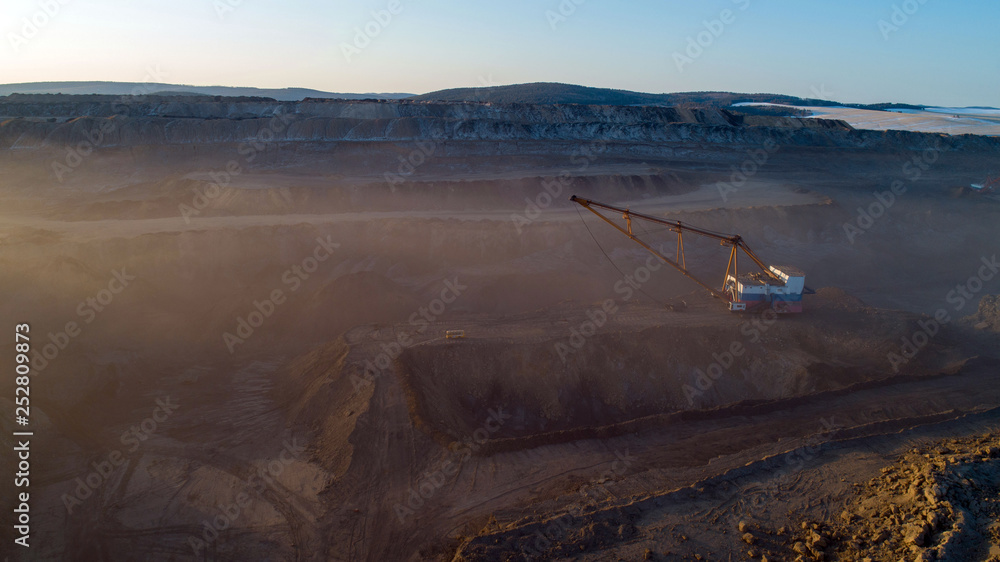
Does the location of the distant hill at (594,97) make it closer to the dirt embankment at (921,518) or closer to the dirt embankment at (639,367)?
the dirt embankment at (639,367)

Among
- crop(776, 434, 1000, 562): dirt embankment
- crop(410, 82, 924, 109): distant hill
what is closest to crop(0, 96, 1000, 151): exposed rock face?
crop(776, 434, 1000, 562): dirt embankment

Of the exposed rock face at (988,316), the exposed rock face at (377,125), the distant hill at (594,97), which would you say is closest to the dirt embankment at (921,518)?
the exposed rock face at (988,316)

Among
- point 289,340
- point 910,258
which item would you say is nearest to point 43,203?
point 289,340

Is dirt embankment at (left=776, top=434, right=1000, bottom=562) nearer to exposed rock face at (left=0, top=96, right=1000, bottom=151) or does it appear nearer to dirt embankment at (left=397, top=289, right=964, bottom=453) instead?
dirt embankment at (left=397, top=289, right=964, bottom=453)

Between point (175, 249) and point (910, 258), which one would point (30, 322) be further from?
point (910, 258)

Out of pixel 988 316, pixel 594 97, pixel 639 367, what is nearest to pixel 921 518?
pixel 639 367

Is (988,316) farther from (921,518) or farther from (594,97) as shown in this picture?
(594,97)

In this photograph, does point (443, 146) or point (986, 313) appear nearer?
point (986, 313)
